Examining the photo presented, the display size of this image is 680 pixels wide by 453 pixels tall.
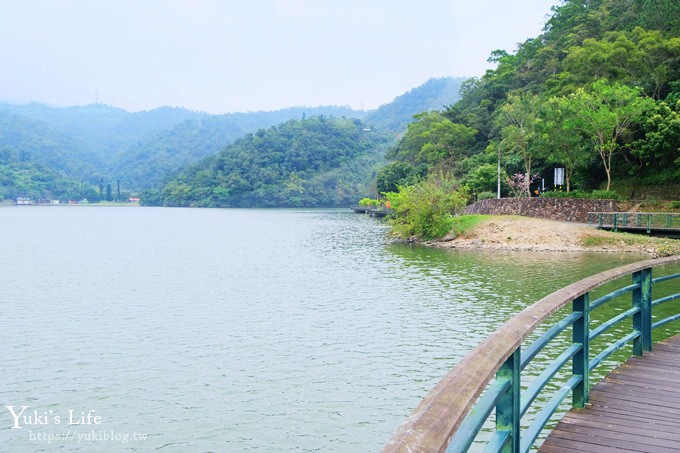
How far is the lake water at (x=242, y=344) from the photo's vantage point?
7988 mm

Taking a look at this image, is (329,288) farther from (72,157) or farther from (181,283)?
(72,157)

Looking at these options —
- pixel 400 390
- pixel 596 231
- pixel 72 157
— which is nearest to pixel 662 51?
pixel 596 231

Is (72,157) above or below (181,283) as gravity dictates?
above

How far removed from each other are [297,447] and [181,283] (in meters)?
15.1

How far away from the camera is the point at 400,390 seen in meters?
9.33

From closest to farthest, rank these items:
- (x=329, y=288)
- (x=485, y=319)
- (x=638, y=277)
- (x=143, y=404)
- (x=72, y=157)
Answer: (x=638, y=277)
(x=143, y=404)
(x=485, y=319)
(x=329, y=288)
(x=72, y=157)

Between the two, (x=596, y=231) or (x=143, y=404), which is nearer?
A: (x=143, y=404)

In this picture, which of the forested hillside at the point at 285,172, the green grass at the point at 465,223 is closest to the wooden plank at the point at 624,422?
the green grass at the point at 465,223

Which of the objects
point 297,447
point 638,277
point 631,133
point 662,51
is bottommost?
point 297,447

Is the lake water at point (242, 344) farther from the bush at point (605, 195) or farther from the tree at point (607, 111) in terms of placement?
the tree at point (607, 111)

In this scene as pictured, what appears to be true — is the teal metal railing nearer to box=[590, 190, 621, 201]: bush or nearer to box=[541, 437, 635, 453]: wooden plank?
box=[590, 190, 621, 201]: bush

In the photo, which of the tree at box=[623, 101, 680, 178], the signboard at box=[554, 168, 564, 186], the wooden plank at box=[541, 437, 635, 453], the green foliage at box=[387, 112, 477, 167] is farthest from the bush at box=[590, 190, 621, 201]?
the wooden plank at box=[541, 437, 635, 453]

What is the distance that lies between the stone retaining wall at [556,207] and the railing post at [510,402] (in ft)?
121

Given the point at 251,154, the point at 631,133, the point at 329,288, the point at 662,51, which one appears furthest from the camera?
the point at 251,154
